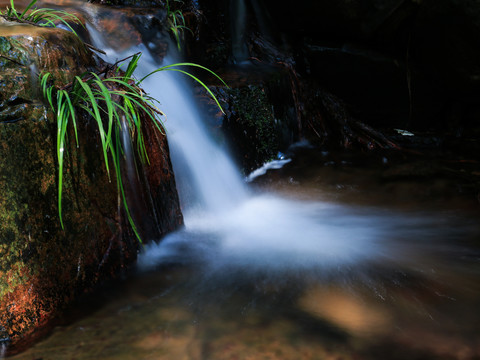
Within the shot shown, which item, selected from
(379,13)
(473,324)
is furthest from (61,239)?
(379,13)

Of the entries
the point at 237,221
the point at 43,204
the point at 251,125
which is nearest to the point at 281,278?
the point at 237,221

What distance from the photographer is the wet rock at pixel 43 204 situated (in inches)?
65.6

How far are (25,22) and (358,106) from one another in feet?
14.5

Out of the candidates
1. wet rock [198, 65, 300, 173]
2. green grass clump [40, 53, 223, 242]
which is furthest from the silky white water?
green grass clump [40, 53, 223, 242]

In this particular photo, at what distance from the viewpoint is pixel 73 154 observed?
191 cm

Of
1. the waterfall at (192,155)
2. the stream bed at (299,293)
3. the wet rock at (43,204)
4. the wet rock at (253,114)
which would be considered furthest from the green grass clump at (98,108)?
the wet rock at (253,114)

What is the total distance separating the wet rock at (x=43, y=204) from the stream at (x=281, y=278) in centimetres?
14

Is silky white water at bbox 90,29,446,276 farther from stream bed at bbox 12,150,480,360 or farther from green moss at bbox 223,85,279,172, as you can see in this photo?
green moss at bbox 223,85,279,172

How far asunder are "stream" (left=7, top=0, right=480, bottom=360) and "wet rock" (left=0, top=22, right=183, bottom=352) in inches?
5.6

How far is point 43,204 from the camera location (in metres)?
1.78

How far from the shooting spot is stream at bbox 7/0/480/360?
62.8 inches

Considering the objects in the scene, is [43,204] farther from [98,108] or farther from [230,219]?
[230,219]

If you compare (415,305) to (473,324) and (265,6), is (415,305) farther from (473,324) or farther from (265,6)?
(265,6)

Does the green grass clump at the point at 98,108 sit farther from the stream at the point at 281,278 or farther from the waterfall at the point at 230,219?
the waterfall at the point at 230,219
